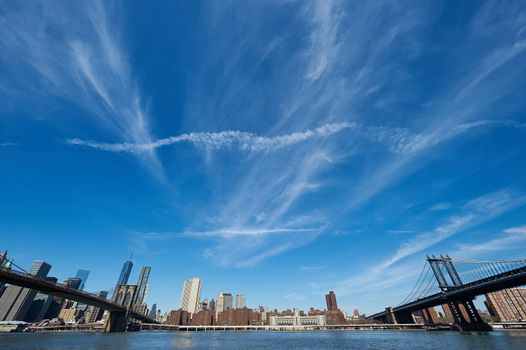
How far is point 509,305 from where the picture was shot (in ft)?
506

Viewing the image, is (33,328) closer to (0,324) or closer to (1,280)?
(0,324)

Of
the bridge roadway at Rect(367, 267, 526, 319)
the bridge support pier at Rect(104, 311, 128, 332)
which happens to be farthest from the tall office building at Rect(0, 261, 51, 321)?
the bridge roadway at Rect(367, 267, 526, 319)

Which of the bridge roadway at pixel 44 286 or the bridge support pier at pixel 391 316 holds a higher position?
the bridge support pier at pixel 391 316

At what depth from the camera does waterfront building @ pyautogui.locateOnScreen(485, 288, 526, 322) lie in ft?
487

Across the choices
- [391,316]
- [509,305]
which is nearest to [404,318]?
[391,316]

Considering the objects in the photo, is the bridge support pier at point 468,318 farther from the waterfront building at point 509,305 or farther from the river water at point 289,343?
the waterfront building at point 509,305

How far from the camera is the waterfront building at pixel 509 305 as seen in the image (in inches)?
5842

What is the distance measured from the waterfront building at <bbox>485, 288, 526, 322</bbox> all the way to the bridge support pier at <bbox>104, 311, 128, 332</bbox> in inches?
7895


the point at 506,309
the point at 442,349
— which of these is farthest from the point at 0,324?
the point at 506,309

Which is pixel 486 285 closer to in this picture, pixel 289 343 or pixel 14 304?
pixel 289 343

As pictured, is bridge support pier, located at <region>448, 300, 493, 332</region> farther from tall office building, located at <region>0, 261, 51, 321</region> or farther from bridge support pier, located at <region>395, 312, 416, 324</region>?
tall office building, located at <region>0, 261, 51, 321</region>

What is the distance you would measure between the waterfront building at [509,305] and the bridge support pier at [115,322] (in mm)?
200533

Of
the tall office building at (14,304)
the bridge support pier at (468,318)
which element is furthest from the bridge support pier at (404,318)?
the tall office building at (14,304)

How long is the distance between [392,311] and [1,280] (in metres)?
178
